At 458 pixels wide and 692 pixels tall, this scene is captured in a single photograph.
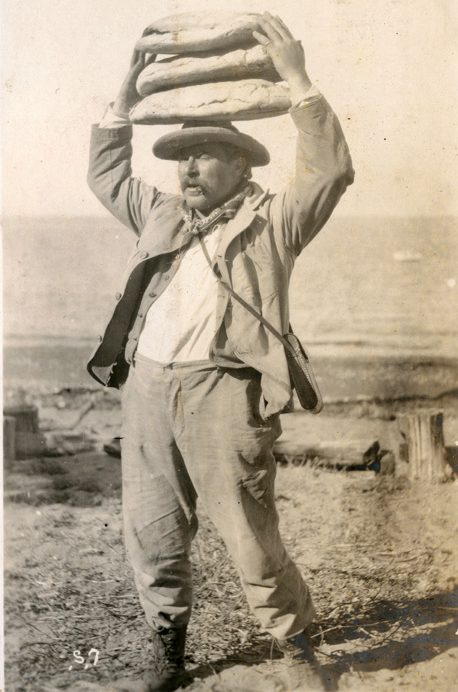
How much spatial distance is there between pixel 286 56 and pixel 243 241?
2.35ft

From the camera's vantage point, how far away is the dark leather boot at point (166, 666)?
3822 millimetres

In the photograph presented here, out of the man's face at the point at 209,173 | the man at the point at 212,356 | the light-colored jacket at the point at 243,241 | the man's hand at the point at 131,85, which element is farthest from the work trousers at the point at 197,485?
the man's hand at the point at 131,85

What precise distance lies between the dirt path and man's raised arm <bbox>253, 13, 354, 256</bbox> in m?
1.50

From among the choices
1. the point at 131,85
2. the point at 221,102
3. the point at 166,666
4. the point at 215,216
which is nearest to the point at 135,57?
the point at 131,85

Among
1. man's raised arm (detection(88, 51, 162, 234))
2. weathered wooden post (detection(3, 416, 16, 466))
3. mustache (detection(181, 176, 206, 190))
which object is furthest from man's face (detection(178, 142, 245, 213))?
weathered wooden post (detection(3, 416, 16, 466))

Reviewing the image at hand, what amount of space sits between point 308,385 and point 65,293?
134cm

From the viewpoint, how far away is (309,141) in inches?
133

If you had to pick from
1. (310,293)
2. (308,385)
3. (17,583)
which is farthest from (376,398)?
(17,583)

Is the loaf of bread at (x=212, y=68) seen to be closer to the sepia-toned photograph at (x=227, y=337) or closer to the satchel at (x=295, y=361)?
the sepia-toned photograph at (x=227, y=337)

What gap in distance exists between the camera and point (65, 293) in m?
4.25

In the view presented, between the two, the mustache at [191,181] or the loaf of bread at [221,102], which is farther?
the mustache at [191,181]

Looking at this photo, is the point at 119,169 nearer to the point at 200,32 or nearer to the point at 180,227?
the point at 180,227

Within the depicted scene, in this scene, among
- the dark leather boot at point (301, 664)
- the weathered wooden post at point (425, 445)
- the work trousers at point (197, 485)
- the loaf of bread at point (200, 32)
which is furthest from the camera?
the weathered wooden post at point (425, 445)

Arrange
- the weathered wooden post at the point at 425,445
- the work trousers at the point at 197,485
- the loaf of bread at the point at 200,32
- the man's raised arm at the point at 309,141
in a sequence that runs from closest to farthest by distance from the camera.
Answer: the man's raised arm at the point at 309,141
the loaf of bread at the point at 200,32
the work trousers at the point at 197,485
the weathered wooden post at the point at 425,445
